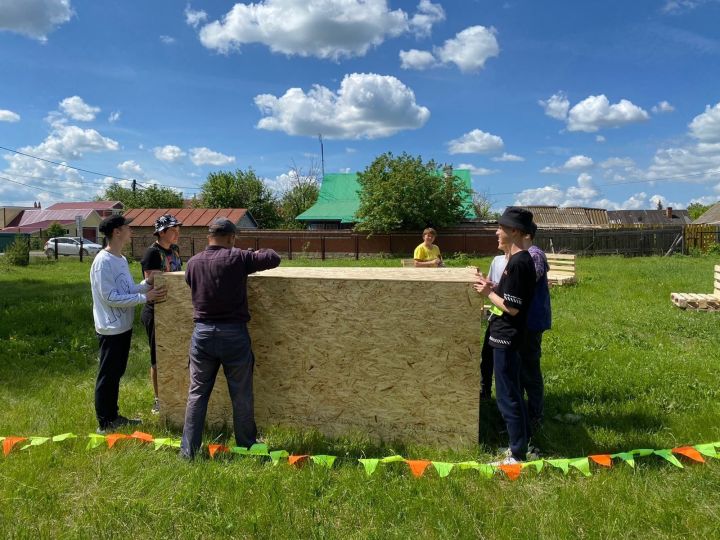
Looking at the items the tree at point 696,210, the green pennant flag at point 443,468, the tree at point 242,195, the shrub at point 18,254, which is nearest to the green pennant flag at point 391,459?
the green pennant flag at point 443,468

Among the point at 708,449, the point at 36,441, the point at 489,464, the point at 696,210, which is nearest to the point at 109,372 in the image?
the point at 36,441

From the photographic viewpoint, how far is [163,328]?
4.43 meters

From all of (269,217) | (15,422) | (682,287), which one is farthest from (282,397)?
(269,217)

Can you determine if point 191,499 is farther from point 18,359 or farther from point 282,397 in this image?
point 18,359

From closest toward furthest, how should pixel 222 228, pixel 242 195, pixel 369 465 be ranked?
1. pixel 369 465
2. pixel 222 228
3. pixel 242 195

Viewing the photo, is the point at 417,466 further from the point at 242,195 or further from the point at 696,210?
the point at 696,210

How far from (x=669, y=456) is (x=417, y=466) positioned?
6.15ft

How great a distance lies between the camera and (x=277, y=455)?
3.76 meters

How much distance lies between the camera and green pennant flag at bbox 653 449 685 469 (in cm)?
356

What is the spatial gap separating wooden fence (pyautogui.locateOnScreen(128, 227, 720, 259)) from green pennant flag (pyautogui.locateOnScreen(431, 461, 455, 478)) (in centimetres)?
2585

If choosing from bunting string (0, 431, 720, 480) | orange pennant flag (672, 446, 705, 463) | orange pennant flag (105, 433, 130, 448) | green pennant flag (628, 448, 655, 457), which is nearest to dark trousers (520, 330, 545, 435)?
bunting string (0, 431, 720, 480)

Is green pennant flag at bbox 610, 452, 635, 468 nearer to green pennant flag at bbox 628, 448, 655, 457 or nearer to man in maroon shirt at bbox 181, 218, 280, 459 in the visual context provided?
green pennant flag at bbox 628, 448, 655, 457

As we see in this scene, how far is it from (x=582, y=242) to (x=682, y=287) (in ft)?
56.9

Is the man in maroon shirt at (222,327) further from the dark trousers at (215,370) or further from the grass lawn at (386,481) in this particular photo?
the grass lawn at (386,481)
